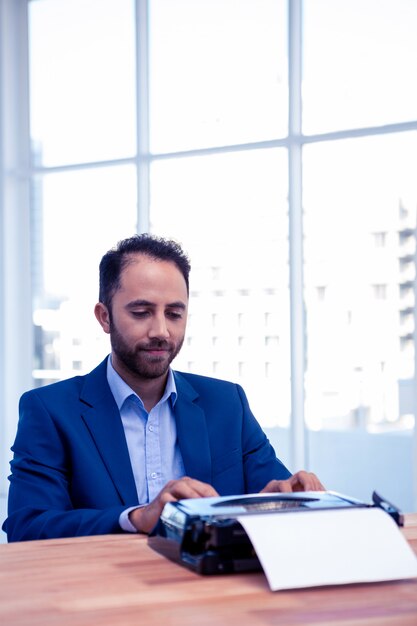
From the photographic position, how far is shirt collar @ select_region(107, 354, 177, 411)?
226cm

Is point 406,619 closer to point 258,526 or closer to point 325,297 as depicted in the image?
point 258,526

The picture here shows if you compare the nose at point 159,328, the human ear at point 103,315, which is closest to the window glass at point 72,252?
the human ear at point 103,315

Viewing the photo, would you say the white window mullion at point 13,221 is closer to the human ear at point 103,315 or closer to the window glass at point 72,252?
the window glass at point 72,252

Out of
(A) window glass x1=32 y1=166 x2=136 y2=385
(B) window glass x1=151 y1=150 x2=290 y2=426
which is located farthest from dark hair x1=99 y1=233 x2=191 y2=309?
(A) window glass x1=32 y1=166 x2=136 y2=385

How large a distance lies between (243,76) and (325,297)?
4.86ft

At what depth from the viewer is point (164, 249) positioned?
2336mm

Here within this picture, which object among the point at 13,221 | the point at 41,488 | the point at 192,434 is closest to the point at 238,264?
the point at 13,221

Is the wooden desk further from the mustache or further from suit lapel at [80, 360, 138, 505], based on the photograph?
the mustache

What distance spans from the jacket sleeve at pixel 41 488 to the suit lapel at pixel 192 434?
0.25 m

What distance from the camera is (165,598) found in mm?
1236

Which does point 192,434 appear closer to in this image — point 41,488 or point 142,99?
point 41,488

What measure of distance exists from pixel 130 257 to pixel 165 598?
1.21 m

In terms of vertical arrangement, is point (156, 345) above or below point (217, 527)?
above

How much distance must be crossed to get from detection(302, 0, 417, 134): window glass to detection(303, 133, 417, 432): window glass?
0.52 ft
